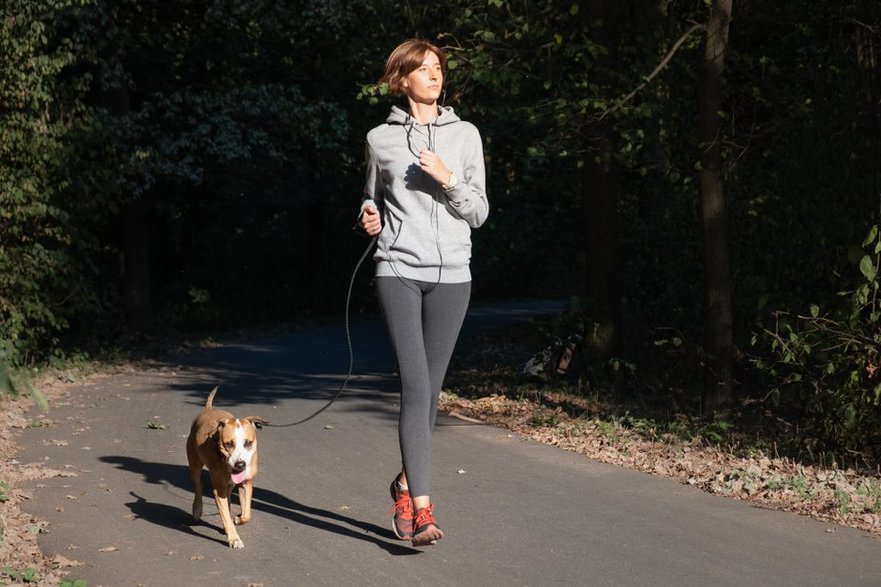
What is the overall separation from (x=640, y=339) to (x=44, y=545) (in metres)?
11.4

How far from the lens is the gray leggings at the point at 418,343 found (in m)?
5.72

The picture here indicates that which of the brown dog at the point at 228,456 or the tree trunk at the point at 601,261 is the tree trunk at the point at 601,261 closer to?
the tree trunk at the point at 601,261

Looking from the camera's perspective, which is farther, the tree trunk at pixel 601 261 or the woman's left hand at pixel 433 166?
the tree trunk at pixel 601 261

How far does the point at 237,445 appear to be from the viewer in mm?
5973

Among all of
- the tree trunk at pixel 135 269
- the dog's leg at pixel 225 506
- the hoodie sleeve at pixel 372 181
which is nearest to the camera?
the hoodie sleeve at pixel 372 181

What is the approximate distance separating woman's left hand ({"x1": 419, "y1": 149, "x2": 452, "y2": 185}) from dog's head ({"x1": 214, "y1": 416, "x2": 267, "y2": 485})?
1.62 m

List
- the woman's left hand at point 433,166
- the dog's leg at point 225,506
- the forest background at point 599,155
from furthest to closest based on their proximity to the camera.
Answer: the forest background at point 599,155, the dog's leg at point 225,506, the woman's left hand at point 433,166

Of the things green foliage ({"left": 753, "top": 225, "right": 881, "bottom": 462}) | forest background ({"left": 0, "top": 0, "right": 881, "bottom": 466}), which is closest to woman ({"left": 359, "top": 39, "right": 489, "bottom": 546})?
forest background ({"left": 0, "top": 0, "right": 881, "bottom": 466})

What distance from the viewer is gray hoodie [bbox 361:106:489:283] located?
5.71 meters

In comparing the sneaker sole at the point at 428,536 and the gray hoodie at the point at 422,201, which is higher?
the gray hoodie at the point at 422,201

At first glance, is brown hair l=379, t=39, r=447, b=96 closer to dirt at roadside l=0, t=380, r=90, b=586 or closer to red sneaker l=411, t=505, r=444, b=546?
red sneaker l=411, t=505, r=444, b=546

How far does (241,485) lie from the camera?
20.8ft

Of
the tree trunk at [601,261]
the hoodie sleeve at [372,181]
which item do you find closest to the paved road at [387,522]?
the hoodie sleeve at [372,181]

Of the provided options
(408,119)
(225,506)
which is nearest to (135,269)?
(225,506)
